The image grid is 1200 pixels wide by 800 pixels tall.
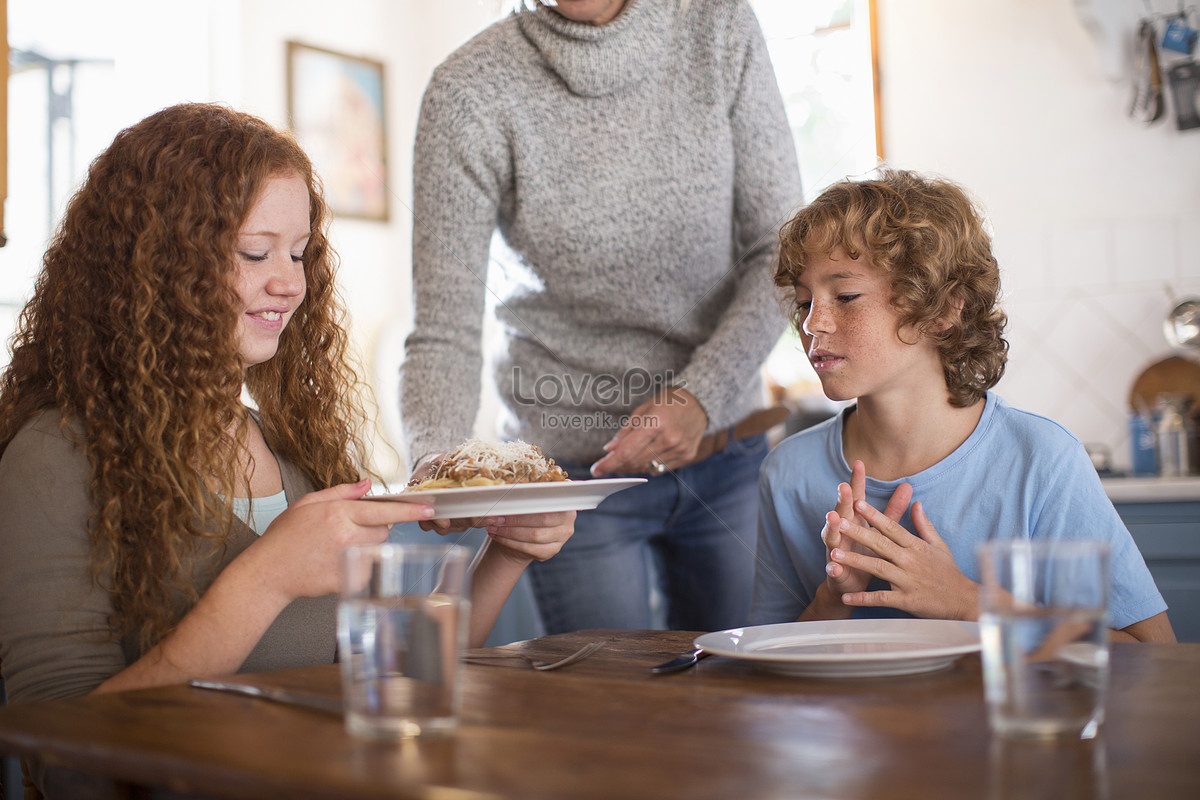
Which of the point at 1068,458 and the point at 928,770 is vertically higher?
the point at 1068,458

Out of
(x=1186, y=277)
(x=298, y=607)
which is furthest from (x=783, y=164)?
(x=1186, y=277)

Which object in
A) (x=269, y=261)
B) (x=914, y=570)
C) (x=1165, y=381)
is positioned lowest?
(x=914, y=570)

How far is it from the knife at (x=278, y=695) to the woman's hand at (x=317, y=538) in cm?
11

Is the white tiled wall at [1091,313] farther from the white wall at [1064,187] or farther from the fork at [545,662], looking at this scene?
the fork at [545,662]

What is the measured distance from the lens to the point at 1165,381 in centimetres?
248

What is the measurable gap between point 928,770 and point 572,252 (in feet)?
3.64

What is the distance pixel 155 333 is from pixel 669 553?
0.84m

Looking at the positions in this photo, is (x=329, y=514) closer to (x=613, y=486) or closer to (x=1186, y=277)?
(x=613, y=486)

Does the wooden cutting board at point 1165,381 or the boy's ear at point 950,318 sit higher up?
the boy's ear at point 950,318

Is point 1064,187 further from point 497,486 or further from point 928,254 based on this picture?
point 497,486

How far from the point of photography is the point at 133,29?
9.89 ft

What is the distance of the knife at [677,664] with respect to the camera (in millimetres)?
818

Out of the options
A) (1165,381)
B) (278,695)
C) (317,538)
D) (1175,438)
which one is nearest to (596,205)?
(317,538)

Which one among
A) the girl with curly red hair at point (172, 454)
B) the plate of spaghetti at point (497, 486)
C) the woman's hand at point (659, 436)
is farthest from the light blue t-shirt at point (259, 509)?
the woman's hand at point (659, 436)
